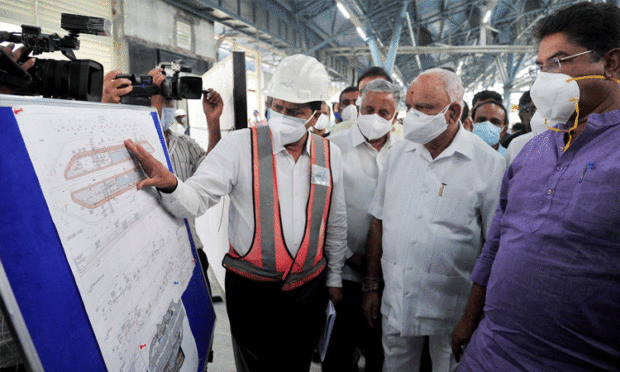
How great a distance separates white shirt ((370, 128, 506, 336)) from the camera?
1548mm

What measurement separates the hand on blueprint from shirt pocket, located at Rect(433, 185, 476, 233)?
1151 mm

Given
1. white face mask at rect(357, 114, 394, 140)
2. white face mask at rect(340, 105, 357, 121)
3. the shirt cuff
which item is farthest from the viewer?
white face mask at rect(340, 105, 357, 121)

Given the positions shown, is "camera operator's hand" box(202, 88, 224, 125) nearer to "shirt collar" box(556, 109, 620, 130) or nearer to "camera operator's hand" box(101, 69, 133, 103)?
"camera operator's hand" box(101, 69, 133, 103)

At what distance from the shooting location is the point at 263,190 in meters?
1.50

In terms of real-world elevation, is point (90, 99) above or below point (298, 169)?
above

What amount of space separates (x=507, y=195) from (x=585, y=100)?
0.40 meters

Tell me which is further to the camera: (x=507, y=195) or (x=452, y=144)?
(x=452, y=144)


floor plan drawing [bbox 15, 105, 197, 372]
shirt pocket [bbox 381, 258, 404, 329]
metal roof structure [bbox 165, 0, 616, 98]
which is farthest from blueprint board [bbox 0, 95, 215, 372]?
metal roof structure [bbox 165, 0, 616, 98]

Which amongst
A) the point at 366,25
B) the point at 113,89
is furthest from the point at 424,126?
the point at 366,25

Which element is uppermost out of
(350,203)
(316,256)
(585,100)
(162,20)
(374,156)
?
(162,20)

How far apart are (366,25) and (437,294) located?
9.27 m

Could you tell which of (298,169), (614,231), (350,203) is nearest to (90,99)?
(298,169)

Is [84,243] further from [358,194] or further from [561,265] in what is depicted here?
[358,194]

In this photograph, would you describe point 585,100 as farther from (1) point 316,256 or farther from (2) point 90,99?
(2) point 90,99
